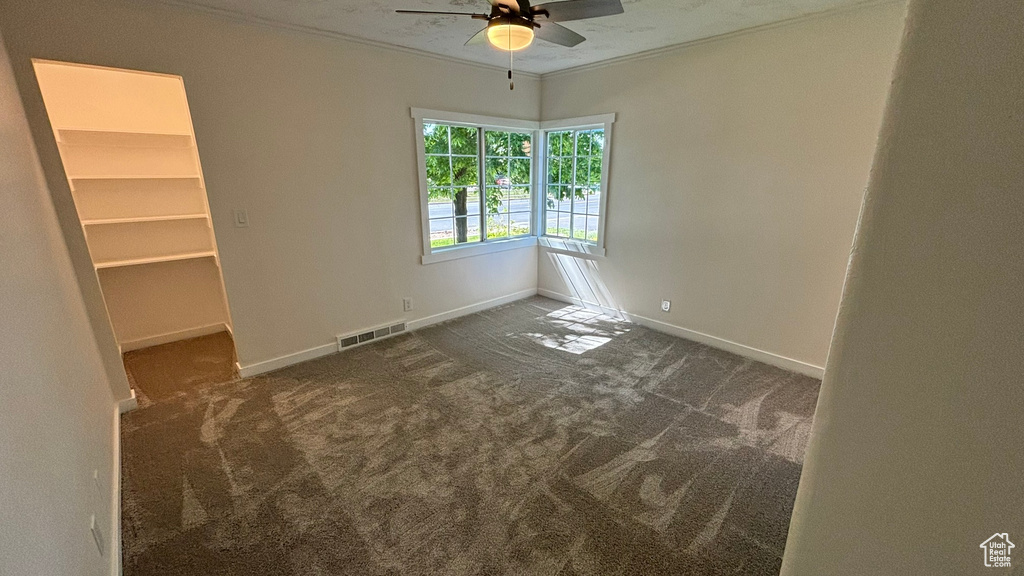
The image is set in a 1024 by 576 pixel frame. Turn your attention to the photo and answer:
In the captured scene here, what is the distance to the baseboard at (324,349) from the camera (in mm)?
3135

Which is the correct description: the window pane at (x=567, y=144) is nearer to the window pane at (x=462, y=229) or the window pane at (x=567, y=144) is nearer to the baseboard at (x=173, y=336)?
the window pane at (x=462, y=229)

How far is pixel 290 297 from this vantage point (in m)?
3.23

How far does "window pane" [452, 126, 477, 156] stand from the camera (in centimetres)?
404

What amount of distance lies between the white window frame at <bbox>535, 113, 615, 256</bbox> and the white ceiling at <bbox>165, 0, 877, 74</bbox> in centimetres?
70

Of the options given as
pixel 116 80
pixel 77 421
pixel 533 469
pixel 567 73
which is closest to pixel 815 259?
pixel 533 469

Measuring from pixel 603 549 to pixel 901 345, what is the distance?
1548 mm

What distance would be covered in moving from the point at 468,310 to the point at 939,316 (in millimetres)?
4126

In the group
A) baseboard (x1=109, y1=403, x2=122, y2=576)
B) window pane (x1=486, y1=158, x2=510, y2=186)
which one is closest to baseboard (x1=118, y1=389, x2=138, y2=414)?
baseboard (x1=109, y1=403, x2=122, y2=576)

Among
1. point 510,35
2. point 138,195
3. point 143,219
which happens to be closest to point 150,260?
point 143,219

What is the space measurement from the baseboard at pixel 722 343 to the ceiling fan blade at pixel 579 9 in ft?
8.86

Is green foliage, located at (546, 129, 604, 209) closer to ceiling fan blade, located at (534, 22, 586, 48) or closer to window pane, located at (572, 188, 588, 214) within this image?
window pane, located at (572, 188, 588, 214)

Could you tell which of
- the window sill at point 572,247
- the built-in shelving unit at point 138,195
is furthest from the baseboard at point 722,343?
the built-in shelving unit at point 138,195

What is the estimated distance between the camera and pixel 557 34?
230cm

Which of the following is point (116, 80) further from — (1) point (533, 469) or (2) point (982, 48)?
(2) point (982, 48)
